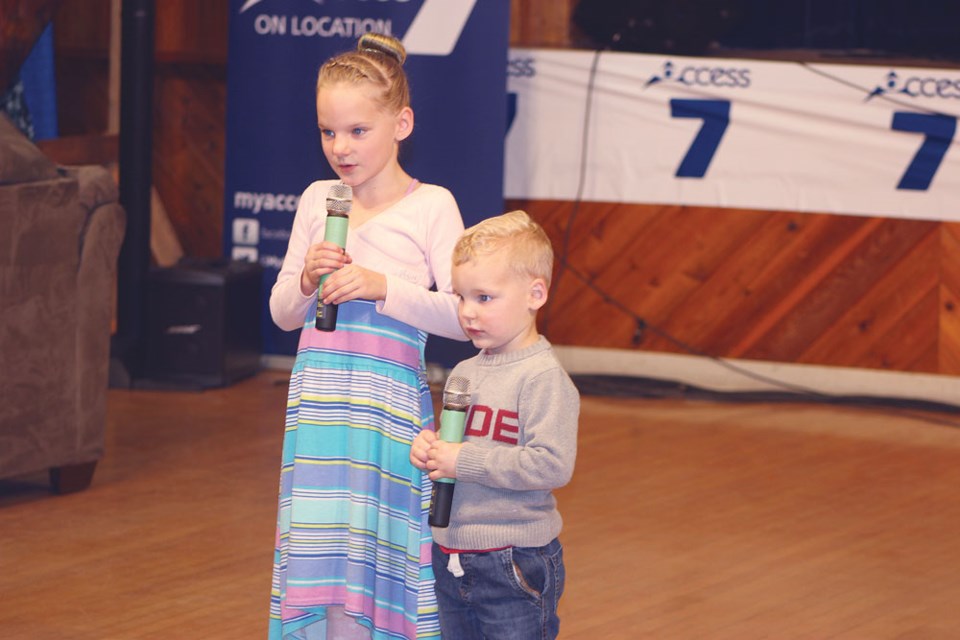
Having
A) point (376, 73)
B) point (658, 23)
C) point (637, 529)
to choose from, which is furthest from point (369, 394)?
point (658, 23)

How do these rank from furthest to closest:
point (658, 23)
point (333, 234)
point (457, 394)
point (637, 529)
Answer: point (658, 23) < point (637, 529) < point (333, 234) < point (457, 394)

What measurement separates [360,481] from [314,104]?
3.83 metres

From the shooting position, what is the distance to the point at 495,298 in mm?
2166

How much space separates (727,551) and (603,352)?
8.10 ft

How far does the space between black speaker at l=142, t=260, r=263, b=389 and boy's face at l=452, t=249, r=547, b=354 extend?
3904mm

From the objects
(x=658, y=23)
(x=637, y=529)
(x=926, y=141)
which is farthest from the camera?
(x=658, y=23)

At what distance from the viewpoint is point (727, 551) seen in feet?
13.1

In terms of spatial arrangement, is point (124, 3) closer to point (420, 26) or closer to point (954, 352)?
point (420, 26)

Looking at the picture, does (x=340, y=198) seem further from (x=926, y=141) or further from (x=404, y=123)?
(x=926, y=141)

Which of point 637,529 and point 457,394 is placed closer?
point 457,394

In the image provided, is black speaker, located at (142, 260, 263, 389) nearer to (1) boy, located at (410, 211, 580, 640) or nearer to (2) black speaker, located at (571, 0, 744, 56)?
(2) black speaker, located at (571, 0, 744, 56)

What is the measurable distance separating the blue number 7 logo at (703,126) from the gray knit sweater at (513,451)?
160 inches

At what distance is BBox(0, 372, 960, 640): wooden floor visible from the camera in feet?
11.2

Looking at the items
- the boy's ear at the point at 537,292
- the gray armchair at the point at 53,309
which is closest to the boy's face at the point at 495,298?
the boy's ear at the point at 537,292
